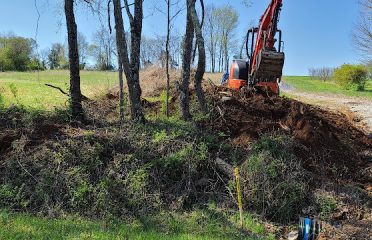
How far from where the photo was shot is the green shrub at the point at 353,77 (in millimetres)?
38969

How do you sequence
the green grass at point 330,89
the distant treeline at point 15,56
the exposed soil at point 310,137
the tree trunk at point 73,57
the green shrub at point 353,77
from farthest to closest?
the distant treeline at point 15,56
the green shrub at point 353,77
the green grass at point 330,89
the tree trunk at point 73,57
the exposed soil at point 310,137

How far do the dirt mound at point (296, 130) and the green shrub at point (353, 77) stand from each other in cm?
3179

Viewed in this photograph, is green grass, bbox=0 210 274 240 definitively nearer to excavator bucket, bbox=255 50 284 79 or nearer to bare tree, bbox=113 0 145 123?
bare tree, bbox=113 0 145 123

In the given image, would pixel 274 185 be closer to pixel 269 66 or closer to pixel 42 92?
pixel 269 66

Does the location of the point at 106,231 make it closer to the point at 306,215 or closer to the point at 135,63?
the point at 306,215

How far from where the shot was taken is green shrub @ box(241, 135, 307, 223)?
638cm

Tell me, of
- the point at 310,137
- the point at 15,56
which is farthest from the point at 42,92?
the point at 15,56

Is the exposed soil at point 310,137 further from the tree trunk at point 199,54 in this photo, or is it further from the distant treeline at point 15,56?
the distant treeline at point 15,56

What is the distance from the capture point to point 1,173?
6336mm

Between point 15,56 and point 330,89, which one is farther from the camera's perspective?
point 15,56

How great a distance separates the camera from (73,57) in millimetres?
7574

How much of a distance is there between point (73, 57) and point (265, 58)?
18.1ft

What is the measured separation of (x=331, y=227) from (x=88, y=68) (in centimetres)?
5788

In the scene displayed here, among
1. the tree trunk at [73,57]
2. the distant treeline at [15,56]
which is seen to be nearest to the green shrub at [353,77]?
the tree trunk at [73,57]
